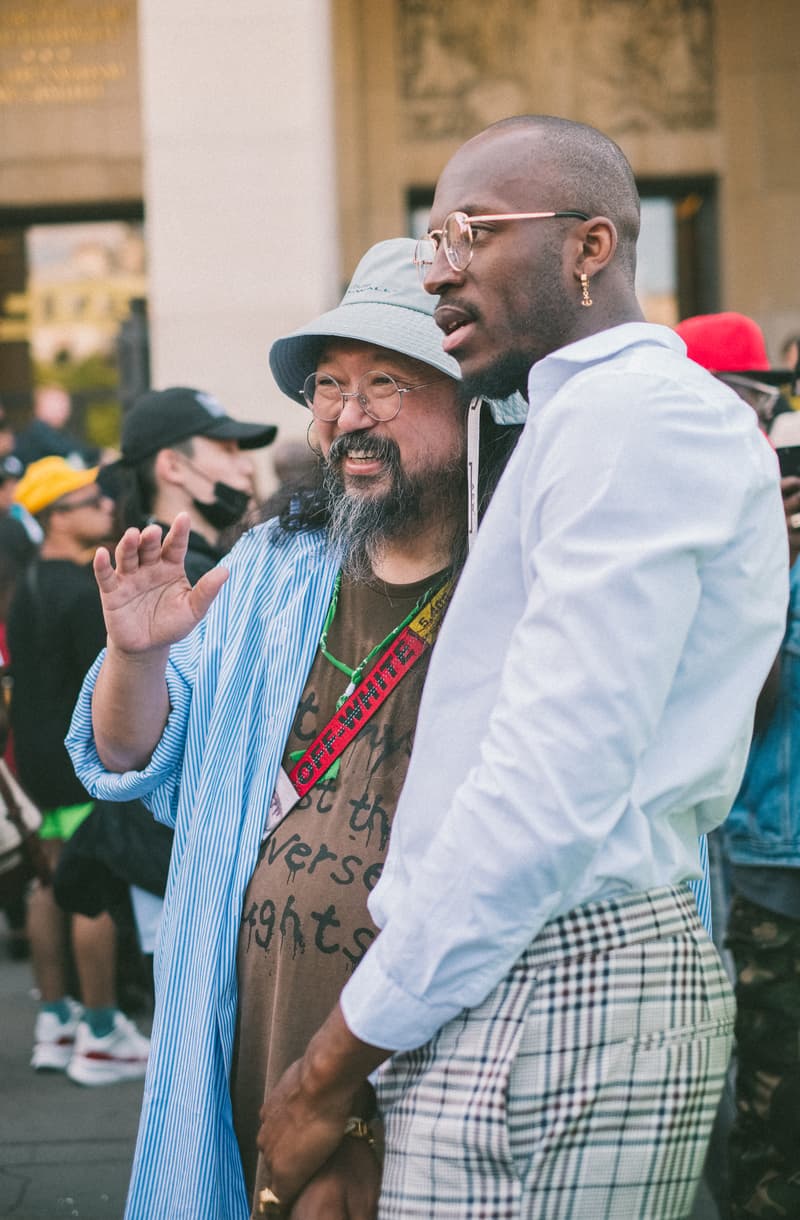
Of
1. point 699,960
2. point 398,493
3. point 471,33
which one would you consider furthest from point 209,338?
point 699,960

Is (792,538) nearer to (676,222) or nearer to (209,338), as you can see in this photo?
(209,338)

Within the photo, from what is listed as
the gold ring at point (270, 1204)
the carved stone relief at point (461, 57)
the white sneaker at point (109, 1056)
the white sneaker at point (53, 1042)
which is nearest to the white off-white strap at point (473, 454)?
the gold ring at point (270, 1204)

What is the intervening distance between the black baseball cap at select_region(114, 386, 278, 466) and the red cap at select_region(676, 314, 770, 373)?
1.45 meters

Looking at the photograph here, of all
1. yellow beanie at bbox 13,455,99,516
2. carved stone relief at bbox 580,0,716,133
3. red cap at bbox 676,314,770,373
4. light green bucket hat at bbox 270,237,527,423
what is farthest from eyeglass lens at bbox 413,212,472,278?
carved stone relief at bbox 580,0,716,133

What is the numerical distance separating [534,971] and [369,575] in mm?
1018

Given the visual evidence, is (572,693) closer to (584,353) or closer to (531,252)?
(584,353)

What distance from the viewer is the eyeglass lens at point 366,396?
101 inches

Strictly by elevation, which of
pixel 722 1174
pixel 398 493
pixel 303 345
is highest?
pixel 303 345

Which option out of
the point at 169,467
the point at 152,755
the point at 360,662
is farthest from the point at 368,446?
the point at 169,467

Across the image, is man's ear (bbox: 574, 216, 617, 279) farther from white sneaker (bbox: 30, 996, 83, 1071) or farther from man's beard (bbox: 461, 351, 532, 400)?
white sneaker (bbox: 30, 996, 83, 1071)

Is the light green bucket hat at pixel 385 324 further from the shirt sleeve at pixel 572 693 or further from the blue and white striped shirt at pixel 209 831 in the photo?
the shirt sleeve at pixel 572 693

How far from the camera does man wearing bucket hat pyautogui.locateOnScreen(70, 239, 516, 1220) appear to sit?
2340 mm

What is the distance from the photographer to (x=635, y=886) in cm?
167

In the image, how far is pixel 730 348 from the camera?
174 inches
